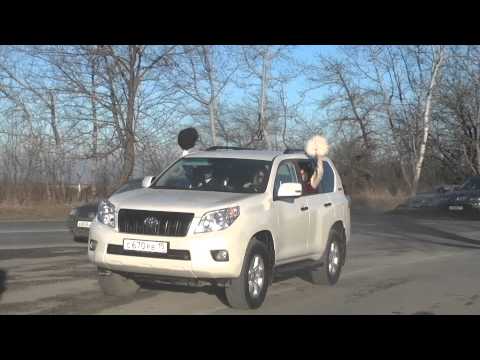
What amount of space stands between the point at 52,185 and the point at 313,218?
63.9 feet

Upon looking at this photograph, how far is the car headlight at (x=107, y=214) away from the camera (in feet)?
25.6

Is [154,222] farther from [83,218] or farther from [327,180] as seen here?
[83,218]

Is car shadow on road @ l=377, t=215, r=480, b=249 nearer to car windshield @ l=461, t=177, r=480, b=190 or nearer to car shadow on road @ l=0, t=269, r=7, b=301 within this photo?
car windshield @ l=461, t=177, r=480, b=190

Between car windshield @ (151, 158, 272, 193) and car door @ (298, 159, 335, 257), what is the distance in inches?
37.2

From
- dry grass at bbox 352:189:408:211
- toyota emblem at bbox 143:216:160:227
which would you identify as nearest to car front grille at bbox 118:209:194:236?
toyota emblem at bbox 143:216:160:227

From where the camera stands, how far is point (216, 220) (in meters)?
7.47

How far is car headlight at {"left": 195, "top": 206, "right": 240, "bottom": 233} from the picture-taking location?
7414mm

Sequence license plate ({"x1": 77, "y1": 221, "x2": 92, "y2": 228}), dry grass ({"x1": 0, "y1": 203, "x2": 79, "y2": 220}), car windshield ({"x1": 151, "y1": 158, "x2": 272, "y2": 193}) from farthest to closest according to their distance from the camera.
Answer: dry grass ({"x1": 0, "y1": 203, "x2": 79, "y2": 220}) → license plate ({"x1": 77, "y1": 221, "x2": 92, "y2": 228}) → car windshield ({"x1": 151, "y1": 158, "x2": 272, "y2": 193})

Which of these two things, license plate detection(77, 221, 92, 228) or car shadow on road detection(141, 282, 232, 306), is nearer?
car shadow on road detection(141, 282, 232, 306)

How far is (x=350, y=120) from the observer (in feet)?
136

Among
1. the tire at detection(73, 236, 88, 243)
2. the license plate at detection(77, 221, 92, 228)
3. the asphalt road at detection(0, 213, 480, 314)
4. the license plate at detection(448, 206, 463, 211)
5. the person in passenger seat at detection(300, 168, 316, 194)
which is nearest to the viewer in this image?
the asphalt road at detection(0, 213, 480, 314)

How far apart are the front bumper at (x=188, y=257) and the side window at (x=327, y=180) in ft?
9.16
